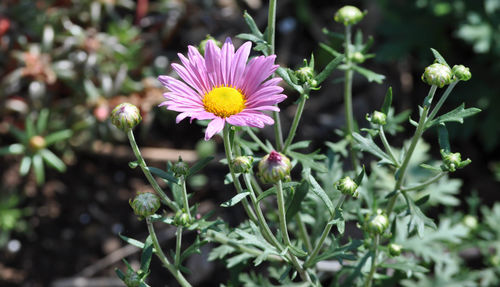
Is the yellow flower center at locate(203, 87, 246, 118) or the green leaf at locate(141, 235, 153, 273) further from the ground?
the yellow flower center at locate(203, 87, 246, 118)

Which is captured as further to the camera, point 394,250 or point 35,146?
point 35,146

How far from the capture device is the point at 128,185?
3838 mm

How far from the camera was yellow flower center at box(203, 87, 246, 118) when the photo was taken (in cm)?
183

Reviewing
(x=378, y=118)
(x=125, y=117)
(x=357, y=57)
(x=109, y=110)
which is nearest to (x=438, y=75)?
(x=378, y=118)

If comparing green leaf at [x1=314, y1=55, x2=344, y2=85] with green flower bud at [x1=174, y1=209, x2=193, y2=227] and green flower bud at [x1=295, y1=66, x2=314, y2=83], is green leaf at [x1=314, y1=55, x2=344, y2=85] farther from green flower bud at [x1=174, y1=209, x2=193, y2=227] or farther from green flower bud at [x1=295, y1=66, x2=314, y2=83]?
green flower bud at [x1=174, y1=209, x2=193, y2=227]

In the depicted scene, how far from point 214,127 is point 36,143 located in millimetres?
→ 1937

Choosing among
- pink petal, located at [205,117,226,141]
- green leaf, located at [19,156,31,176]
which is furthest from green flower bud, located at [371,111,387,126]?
green leaf, located at [19,156,31,176]

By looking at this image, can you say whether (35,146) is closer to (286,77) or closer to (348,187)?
(286,77)

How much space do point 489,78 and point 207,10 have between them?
2126 millimetres

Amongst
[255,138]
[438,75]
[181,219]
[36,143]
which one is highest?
[438,75]

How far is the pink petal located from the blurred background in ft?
5.88

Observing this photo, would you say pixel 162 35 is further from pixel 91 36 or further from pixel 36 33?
pixel 36 33

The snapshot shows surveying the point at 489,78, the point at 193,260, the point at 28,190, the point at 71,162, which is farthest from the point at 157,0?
the point at 489,78

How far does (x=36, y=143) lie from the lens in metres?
3.19
